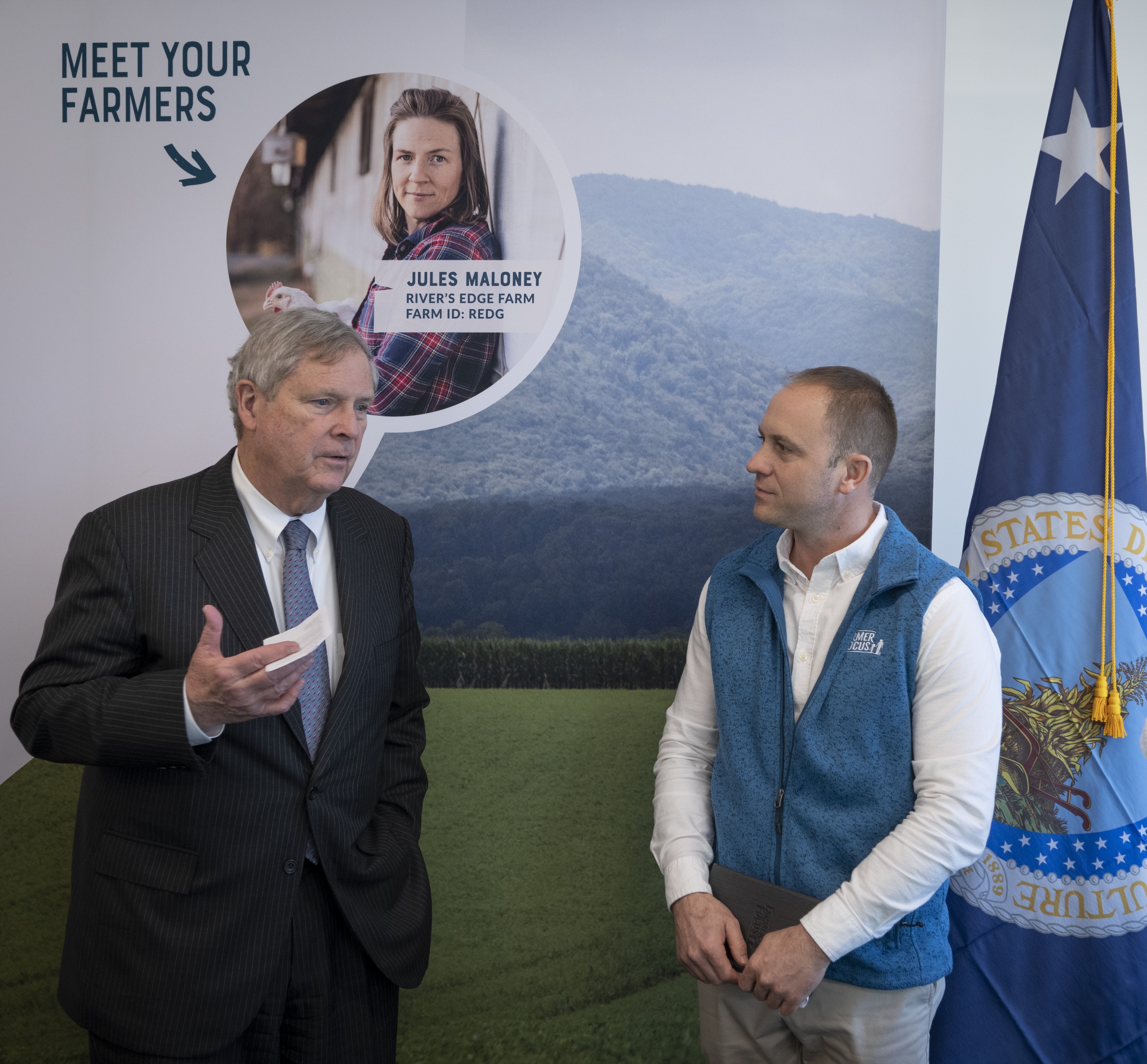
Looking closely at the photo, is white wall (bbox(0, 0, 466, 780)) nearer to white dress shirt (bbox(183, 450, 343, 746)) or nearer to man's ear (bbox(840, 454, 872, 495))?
white dress shirt (bbox(183, 450, 343, 746))

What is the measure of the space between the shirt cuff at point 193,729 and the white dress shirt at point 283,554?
0.23 metres

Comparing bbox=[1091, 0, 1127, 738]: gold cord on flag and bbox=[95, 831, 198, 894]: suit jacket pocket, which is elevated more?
bbox=[1091, 0, 1127, 738]: gold cord on flag

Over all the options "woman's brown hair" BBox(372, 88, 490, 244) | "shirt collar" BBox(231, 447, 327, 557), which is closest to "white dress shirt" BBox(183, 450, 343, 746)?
"shirt collar" BBox(231, 447, 327, 557)

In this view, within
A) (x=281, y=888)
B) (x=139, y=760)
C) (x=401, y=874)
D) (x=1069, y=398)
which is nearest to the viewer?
(x=139, y=760)

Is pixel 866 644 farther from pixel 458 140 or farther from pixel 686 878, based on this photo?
pixel 458 140

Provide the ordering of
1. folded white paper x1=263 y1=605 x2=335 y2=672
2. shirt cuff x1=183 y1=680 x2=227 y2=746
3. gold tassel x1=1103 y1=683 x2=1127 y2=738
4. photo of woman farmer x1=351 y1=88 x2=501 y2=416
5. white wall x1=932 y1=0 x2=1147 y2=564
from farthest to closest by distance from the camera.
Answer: photo of woman farmer x1=351 y1=88 x2=501 y2=416 < white wall x1=932 y1=0 x2=1147 y2=564 < gold tassel x1=1103 y1=683 x2=1127 y2=738 < shirt cuff x1=183 y1=680 x2=227 y2=746 < folded white paper x1=263 y1=605 x2=335 y2=672

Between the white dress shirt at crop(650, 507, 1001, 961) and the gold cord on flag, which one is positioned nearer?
the white dress shirt at crop(650, 507, 1001, 961)

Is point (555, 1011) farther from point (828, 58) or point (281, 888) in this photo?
point (828, 58)

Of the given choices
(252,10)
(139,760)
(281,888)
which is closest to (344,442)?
(139,760)

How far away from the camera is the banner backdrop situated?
2342 millimetres

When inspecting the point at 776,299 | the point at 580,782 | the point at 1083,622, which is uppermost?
the point at 776,299

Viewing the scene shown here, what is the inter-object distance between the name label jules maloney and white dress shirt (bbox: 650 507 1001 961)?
2.02 meters

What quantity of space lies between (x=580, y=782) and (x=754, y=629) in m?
0.92

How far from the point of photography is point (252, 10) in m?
2.43
